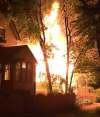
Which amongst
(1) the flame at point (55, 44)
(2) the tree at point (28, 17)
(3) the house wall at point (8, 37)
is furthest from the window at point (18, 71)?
(3) the house wall at point (8, 37)

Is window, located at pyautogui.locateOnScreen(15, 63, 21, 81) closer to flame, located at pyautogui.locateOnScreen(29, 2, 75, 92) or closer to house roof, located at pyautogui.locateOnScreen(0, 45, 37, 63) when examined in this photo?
house roof, located at pyautogui.locateOnScreen(0, 45, 37, 63)

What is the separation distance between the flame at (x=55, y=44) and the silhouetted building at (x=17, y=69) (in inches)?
32.4

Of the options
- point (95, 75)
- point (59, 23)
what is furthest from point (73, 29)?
point (95, 75)

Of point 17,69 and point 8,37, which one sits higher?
point 8,37

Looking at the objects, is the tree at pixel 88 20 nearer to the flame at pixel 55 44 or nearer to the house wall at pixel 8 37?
the flame at pixel 55 44

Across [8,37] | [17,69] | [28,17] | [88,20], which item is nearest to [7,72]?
[17,69]

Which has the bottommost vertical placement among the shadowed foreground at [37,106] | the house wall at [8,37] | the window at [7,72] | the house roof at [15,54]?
the shadowed foreground at [37,106]

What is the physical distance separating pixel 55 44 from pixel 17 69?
370 cm

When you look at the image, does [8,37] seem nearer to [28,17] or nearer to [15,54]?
[15,54]

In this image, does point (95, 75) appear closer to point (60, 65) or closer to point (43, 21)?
point (60, 65)

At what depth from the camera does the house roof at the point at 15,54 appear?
27.2m

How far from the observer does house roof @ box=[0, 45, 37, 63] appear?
A: 89.2 feet

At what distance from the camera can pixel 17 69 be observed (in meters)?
28.0

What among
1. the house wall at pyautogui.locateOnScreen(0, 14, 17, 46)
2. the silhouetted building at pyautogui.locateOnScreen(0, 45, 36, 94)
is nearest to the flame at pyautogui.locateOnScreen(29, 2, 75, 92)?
the silhouetted building at pyautogui.locateOnScreen(0, 45, 36, 94)
